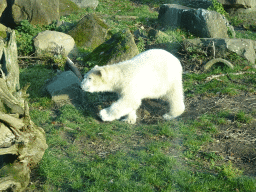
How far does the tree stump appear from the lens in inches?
158

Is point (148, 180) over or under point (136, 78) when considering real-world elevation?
under

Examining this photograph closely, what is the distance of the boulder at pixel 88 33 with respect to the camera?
1124 cm

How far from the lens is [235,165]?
4.75 m

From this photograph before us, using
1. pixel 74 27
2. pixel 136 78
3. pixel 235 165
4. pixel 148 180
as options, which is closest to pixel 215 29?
pixel 74 27

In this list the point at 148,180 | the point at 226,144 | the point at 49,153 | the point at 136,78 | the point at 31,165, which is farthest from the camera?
the point at 136,78

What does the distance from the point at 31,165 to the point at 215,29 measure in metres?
9.56

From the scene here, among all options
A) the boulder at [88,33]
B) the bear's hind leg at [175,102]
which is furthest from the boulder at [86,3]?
the bear's hind leg at [175,102]

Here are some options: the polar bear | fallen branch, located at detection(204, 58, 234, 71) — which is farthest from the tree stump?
fallen branch, located at detection(204, 58, 234, 71)

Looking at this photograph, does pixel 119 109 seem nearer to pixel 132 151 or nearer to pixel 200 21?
pixel 132 151

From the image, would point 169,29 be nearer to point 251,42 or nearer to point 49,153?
point 251,42

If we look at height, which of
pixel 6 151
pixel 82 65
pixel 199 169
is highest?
pixel 6 151

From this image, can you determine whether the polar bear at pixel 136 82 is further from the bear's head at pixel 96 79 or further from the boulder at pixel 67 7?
the boulder at pixel 67 7

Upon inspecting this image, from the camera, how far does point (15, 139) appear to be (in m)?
4.12

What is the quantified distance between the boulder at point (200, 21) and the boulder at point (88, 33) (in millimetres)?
3735
